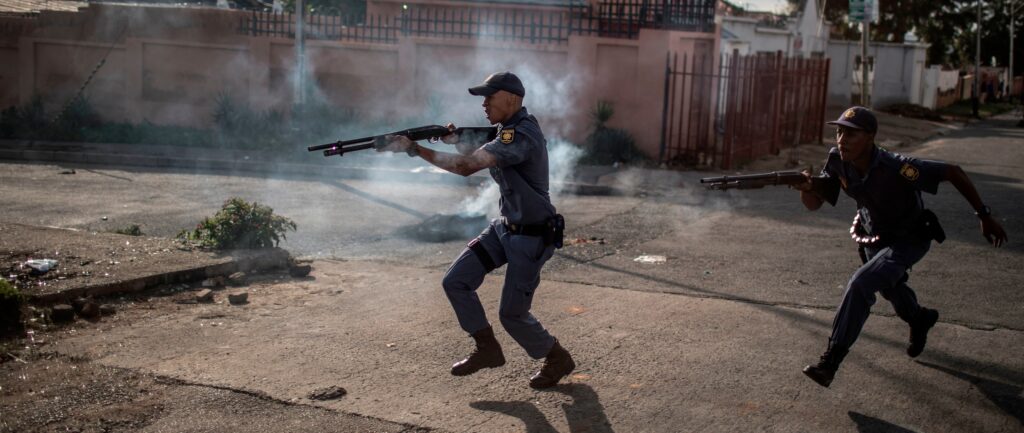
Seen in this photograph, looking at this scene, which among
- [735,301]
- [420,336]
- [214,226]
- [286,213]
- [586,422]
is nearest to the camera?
[586,422]

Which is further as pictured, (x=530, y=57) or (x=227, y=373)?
(x=530, y=57)

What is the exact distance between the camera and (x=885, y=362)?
18.3 ft

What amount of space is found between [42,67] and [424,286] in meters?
15.0

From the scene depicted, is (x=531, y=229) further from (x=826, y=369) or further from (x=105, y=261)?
(x=105, y=261)

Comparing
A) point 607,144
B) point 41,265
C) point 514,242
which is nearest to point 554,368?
point 514,242

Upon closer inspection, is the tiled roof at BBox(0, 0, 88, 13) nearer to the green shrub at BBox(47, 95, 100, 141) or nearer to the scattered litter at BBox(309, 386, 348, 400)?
the green shrub at BBox(47, 95, 100, 141)

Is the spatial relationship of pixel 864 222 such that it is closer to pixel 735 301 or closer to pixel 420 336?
pixel 735 301

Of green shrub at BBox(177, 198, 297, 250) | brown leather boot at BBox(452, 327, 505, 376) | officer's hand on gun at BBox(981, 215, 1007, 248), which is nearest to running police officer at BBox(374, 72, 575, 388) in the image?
brown leather boot at BBox(452, 327, 505, 376)

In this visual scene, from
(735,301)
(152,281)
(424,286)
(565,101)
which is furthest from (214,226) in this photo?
(565,101)

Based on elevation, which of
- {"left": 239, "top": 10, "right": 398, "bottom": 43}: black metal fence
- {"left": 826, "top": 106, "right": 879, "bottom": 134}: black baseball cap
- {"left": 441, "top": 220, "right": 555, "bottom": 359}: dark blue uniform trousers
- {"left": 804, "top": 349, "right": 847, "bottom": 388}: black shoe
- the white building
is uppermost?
the white building

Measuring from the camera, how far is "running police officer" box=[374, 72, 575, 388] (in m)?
4.91

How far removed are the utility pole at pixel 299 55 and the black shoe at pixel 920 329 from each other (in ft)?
44.2

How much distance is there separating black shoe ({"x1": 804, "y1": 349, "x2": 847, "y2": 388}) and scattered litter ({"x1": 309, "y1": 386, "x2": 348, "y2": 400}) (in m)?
2.32

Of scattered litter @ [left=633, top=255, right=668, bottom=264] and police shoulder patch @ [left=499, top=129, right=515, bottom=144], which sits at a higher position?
police shoulder patch @ [left=499, top=129, right=515, bottom=144]
